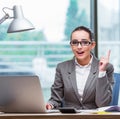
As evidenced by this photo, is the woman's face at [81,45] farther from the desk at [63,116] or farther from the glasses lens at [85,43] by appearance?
the desk at [63,116]

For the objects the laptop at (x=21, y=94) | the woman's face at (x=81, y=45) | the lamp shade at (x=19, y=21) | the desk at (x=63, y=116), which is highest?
the lamp shade at (x=19, y=21)

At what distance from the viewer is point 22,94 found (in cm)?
165

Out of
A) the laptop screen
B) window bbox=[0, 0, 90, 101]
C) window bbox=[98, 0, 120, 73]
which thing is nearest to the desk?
the laptop screen

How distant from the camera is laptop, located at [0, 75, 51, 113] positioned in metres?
1.62

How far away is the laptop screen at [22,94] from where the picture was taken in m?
1.62

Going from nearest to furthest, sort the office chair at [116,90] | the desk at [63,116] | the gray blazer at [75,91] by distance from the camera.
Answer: the desk at [63,116]
the gray blazer at [75,91]
the office chair at [116,90]

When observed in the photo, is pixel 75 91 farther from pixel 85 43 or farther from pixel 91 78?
pixel 85 43

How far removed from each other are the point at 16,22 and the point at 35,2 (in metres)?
1.22

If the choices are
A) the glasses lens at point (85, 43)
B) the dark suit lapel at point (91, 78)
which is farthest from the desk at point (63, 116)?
the glasses lens at point (85, 43)

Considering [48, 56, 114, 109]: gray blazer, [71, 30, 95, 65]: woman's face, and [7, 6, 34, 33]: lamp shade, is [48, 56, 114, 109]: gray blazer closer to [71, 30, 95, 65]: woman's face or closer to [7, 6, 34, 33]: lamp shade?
[71, 30, 95, 65]: woman's face

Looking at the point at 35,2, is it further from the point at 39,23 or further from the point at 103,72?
the point at 103,72

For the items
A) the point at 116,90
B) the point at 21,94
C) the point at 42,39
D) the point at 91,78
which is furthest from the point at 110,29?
the point at 21,94

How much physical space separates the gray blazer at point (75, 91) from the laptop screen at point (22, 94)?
67cm

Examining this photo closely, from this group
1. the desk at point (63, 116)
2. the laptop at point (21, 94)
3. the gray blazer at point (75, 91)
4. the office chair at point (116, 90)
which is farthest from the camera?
the office chair at point (116, 90)
